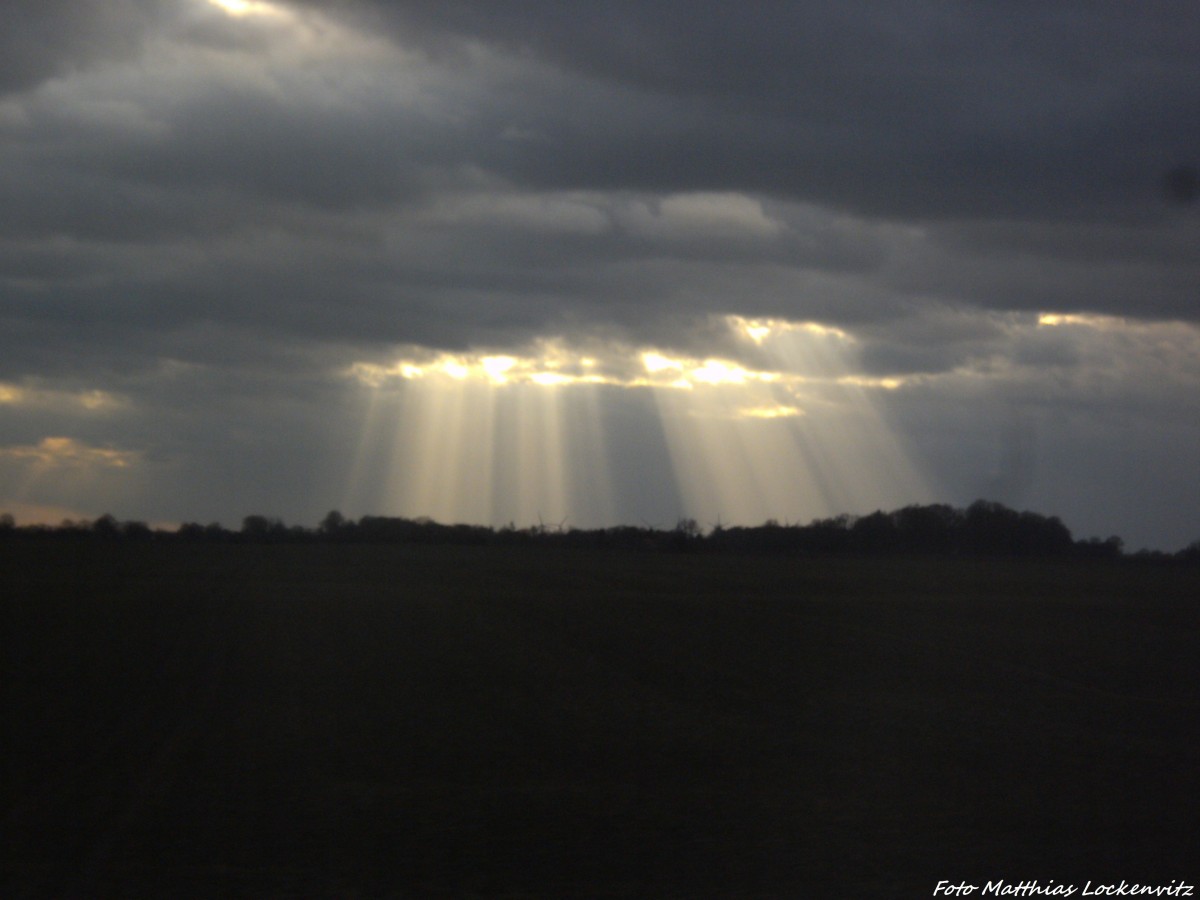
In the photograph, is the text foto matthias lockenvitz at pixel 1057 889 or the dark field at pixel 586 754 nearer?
the text foto matthias lockenvitz at pixel 1057 889

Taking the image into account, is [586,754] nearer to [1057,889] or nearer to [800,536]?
[1057,889]

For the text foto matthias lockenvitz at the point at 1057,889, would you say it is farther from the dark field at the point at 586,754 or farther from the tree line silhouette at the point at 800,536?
the tree line silhouette at the point at 800,536

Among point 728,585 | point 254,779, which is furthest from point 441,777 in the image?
point 728,585

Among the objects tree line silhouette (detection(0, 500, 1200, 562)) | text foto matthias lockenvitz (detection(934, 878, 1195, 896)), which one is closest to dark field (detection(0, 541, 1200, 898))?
text foto matthias lockenvitz (detection(934, 878, 1195, 896))

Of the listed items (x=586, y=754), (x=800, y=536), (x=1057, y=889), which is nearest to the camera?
(x=1057, y=889)

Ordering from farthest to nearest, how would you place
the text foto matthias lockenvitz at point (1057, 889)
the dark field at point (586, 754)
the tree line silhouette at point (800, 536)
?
1. the tree line silhouette at point (800, 536)
2. the dark field at point (586, 754)
3. the text foto matthias lockenvitz at point (1057, 889)

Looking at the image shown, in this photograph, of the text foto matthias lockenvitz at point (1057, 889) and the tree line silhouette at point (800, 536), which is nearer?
the text foto matthias lockenvitz at point (1057, 889)

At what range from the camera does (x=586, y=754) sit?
13992 mm

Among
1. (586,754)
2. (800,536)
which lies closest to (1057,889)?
(586,754)

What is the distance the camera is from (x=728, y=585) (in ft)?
166

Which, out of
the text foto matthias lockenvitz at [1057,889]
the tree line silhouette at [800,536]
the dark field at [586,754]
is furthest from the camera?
the tree line silhouette at [800,536]

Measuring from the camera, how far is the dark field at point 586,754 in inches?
368

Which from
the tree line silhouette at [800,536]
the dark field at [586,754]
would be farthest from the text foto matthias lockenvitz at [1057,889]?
the tree line silhouette at [800,536]

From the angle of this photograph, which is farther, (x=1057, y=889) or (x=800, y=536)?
(x=800, y=536)
